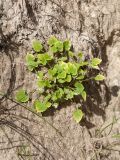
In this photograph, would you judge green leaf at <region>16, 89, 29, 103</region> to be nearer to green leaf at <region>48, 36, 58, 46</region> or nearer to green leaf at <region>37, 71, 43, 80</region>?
green leaf at <region>37, 71, 43, 80</region>

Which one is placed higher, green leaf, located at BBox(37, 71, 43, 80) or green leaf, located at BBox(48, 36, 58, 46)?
green leaf, located at BBox(48, 36, 58, 46)

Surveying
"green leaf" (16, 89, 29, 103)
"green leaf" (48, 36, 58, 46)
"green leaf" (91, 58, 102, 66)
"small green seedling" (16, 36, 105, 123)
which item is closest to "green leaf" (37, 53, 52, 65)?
"small green seedling" (16, 36, 105, 123)

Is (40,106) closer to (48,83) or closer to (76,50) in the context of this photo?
(48,83)

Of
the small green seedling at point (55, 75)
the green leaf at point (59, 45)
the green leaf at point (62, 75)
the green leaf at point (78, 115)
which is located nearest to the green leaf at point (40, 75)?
the small green seedling at point (55, 75)

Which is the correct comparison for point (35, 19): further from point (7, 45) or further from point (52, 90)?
point (52, 90)

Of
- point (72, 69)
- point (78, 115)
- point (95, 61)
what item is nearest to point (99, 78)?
point (95, 61)

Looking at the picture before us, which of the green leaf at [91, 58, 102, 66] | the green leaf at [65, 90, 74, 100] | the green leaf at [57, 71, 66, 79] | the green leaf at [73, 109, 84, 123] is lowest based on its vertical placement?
the green leaf at [73, 109, 84, 123]
